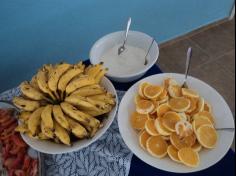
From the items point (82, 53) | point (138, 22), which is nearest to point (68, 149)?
point (82, 53)

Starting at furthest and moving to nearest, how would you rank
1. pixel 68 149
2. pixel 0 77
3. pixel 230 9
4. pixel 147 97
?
pixel 230 9, pixel 0 77, pixel 147 97, pixel 68 149

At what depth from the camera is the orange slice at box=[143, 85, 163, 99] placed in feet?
2.35

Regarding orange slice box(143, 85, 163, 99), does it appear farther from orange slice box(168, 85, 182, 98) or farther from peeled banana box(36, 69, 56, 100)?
peeled banana box(36, 69, 56, 100)

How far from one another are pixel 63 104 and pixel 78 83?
7 cm

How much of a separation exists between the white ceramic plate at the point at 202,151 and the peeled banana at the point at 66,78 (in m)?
0.16

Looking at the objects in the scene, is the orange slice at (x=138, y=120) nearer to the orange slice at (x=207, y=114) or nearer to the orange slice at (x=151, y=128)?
the orange slice at (x=151, y=128)

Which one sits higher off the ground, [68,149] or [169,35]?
[68,149]

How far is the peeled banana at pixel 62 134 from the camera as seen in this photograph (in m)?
0.60

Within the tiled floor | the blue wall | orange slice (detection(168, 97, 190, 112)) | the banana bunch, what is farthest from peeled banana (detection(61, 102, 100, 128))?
the tiled floor

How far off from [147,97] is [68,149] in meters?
0.25

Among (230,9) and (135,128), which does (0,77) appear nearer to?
(135,128)

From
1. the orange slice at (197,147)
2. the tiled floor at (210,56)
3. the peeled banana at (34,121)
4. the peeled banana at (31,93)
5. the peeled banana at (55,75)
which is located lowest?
the tiled floor at (210,56)

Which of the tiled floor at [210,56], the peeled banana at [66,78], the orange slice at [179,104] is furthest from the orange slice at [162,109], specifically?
the tiled floor at [210,56]

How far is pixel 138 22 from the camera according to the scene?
1.53 m
